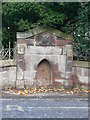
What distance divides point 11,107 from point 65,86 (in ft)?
17.7

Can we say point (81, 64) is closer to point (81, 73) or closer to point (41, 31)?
point (81, 73)

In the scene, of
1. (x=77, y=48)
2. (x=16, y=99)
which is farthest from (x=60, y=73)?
(x=16, y=99)

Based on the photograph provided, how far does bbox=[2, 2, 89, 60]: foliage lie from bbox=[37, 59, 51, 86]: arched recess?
150cm

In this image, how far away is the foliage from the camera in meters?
16.3

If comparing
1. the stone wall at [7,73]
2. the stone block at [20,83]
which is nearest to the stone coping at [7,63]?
the stone wall at [7,73]

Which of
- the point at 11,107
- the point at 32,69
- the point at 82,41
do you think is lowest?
the point at 11,107

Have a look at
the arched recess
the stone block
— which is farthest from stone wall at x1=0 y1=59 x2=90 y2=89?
the arched recess

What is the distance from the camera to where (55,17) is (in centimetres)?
1664

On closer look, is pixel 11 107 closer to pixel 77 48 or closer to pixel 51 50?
pixel 51 50

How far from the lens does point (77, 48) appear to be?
17078mm

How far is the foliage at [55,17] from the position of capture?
16297 millimetres

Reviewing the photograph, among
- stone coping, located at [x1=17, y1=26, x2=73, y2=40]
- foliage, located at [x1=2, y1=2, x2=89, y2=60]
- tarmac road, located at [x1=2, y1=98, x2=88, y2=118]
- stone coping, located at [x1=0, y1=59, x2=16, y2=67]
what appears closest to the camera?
tarmac road, located at [x1=2, y1=98, x2=88, y2=118]

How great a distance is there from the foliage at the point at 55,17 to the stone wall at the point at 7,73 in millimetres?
1629

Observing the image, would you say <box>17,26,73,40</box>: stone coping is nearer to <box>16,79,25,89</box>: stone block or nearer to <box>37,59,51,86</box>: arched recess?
<box>37,59,51,86</box>: arched recess
